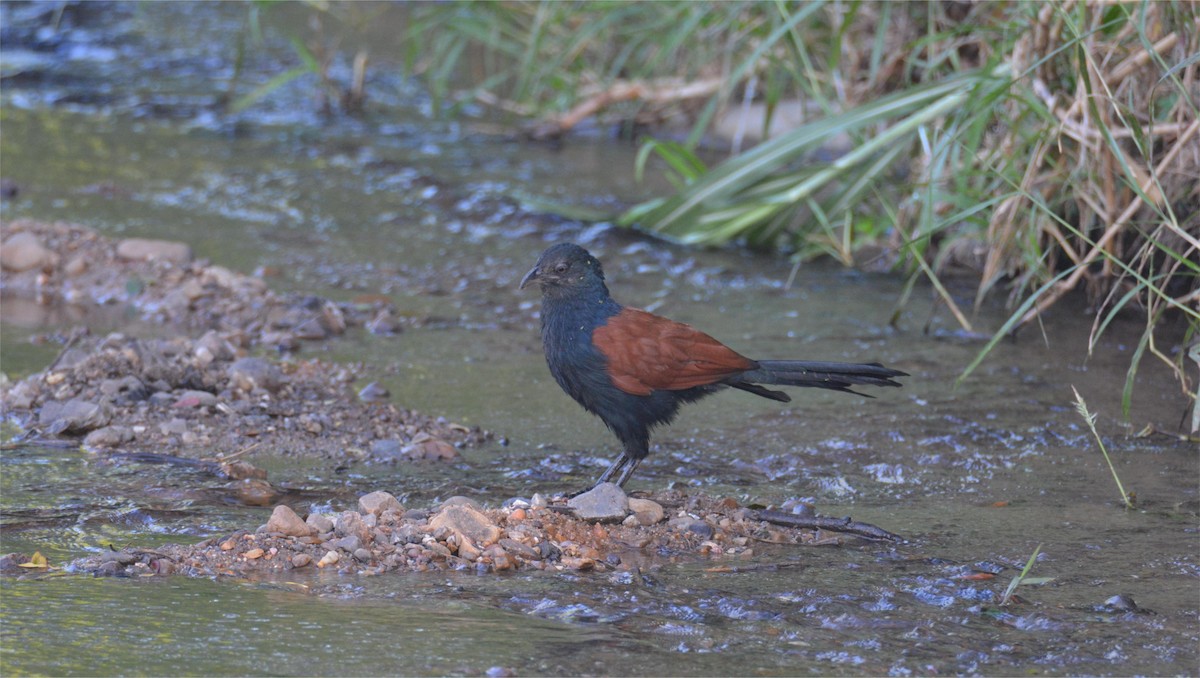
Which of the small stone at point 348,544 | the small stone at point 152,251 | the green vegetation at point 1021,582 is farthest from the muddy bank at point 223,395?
the green vegetation at point 1021,582

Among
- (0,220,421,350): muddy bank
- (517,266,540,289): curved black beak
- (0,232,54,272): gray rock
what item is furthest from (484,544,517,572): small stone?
(0,232,54,272): gray rock

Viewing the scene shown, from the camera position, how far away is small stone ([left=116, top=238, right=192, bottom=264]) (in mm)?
5332

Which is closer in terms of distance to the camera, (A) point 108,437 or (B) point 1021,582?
(B) point 1021,582

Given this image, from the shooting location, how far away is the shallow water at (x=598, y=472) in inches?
90.8

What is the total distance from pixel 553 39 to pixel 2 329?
4398mm

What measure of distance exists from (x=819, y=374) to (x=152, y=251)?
129 inches

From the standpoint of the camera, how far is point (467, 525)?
9.12ft

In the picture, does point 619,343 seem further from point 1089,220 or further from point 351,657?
point 1089,220

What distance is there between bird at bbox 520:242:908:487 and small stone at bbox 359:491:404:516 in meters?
0.60

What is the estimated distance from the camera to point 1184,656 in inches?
91.4

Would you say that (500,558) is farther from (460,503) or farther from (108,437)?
(108,437)

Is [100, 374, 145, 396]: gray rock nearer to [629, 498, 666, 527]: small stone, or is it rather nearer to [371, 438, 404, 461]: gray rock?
[371, 438, 404, 461]: gray rock

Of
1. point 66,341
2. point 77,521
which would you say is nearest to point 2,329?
point 66,341

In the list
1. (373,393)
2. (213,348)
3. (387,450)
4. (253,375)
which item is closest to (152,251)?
(213,348)
